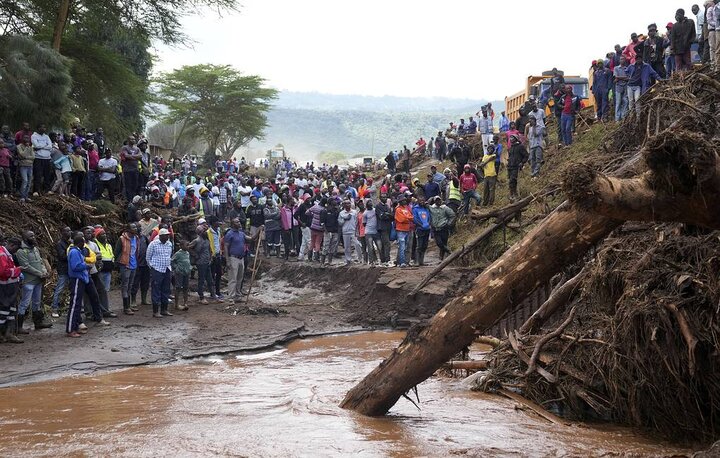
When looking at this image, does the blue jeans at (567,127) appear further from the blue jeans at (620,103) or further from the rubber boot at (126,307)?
the rubber boot at (126,307)

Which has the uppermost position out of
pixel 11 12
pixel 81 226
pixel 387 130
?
pixel 387 130

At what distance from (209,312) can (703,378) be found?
11.8 m

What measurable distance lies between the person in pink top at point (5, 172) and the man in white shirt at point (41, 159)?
697 millimetres

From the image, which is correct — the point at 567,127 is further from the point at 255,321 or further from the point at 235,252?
the point at 255,321

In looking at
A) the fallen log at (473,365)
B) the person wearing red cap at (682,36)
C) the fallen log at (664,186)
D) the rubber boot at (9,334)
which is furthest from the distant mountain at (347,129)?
the fallen log at (664,186)

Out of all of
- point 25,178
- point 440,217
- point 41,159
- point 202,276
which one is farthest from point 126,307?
point 440,217

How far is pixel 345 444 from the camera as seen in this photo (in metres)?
6.95

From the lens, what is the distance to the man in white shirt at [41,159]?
56.3 feet

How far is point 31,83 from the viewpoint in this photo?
17828 millimetres

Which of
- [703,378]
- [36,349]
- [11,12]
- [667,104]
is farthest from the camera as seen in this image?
[11,12]

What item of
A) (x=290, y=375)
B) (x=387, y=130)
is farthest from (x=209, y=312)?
(x=387, y=130)

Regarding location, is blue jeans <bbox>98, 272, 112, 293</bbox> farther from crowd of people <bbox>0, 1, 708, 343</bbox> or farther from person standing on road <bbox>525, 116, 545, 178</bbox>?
person standing on road <bbox>525, 116, 545, 178</bbox>

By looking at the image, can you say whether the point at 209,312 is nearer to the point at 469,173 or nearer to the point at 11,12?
the point at 469,173

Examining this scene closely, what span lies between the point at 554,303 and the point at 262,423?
4.15m
